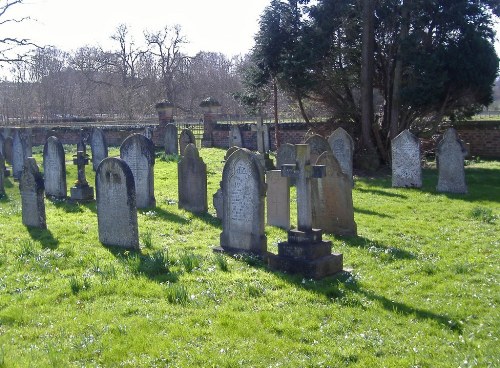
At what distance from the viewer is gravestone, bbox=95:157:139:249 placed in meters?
9.29

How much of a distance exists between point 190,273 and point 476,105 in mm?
16078

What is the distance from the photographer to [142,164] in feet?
A: 44.3

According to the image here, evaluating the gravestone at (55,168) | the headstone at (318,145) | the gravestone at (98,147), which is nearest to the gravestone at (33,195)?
the gravestone at (55,168)

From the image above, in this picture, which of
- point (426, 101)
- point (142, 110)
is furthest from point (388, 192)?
point (142, 110)

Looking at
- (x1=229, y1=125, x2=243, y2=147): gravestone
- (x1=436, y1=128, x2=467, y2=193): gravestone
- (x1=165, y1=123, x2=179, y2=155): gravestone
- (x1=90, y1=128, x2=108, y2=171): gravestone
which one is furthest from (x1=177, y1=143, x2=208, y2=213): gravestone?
(x1=229, y1=125, x2=243, y2=147): gravestone

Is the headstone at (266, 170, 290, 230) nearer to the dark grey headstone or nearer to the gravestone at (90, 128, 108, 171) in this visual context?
the dark grey headstone

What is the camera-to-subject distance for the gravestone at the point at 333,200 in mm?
9867

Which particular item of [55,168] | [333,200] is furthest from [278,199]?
[55,168]

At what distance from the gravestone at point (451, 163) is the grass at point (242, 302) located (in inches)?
155

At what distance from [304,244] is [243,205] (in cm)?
155

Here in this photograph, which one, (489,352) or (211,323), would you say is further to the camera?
(211,323)

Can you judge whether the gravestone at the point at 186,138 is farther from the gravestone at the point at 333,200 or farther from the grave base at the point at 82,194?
the gravestone at the point at 333,200

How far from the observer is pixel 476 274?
7.55m

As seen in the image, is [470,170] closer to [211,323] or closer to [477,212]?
[477,212]
